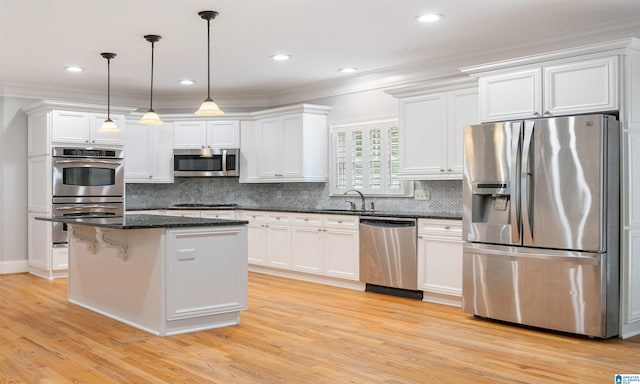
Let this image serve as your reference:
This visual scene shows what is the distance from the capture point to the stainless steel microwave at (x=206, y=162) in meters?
8.43

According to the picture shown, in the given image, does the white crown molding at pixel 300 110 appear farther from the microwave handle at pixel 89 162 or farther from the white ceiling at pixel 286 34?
the microwave handle at pixel 89 162

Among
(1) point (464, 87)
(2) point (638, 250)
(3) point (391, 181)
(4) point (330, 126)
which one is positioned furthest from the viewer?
(4) point (330, 126)

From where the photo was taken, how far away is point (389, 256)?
20.2 feet

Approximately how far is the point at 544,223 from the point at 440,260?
1327 millimetres

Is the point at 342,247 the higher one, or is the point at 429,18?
the point at 429,18

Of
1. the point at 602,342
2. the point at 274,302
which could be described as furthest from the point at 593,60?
the point at 274,302

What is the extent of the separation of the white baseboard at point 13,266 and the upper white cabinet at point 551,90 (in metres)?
6.08

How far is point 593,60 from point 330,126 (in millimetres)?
3763

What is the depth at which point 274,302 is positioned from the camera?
19.1ft

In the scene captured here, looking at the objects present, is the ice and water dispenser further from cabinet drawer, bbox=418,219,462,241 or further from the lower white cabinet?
the lower white cabinet

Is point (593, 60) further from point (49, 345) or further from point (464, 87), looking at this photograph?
point (49, 345)

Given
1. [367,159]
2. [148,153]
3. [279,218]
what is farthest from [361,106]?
[148,153]

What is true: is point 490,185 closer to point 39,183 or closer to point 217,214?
point 217,214

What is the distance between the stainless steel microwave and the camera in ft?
27.7
